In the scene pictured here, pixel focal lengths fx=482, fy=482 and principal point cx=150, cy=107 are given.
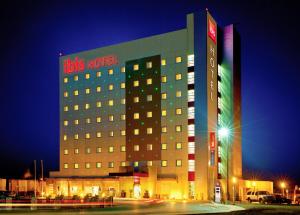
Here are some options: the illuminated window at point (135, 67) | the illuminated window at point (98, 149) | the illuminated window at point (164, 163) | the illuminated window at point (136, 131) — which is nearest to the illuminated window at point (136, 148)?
the illuminated window at point (136, 131)

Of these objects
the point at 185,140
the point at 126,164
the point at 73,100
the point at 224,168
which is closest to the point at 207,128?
the point at 185,140

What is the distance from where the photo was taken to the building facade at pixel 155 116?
81.2 meters

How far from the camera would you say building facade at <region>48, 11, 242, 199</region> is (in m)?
81.2

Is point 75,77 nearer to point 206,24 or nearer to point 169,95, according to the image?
point 169,95

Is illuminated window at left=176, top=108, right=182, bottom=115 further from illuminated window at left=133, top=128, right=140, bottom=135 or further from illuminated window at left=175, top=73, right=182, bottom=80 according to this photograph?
illuminated window at left=133, top=128, right=140, bottom=135

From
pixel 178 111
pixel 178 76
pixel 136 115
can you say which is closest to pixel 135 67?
pixel 136 115

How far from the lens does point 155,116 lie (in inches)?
3406

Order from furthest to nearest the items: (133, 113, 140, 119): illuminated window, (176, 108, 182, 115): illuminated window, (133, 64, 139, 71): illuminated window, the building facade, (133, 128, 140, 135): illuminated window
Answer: (133, 64, 139, 71): illuminated window, (133, 113, 140, 119): illuminated window, (133, 128, 140, 135): illuminated window, (176, 108, 182, 115): illuminated window, the building facade

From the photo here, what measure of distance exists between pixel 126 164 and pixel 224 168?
699 inches

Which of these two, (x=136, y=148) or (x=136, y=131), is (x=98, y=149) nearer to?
(x=136, y=148)

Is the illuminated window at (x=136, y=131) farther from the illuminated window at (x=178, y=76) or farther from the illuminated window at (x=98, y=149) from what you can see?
the illuminated window at (x=178, y=76)

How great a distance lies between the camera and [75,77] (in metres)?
98.6

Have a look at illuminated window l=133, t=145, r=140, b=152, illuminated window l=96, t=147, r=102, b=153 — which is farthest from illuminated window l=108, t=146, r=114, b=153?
illuminated window l=133, t=145, r=140, b=152

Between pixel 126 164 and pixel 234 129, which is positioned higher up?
pixel 234 129
